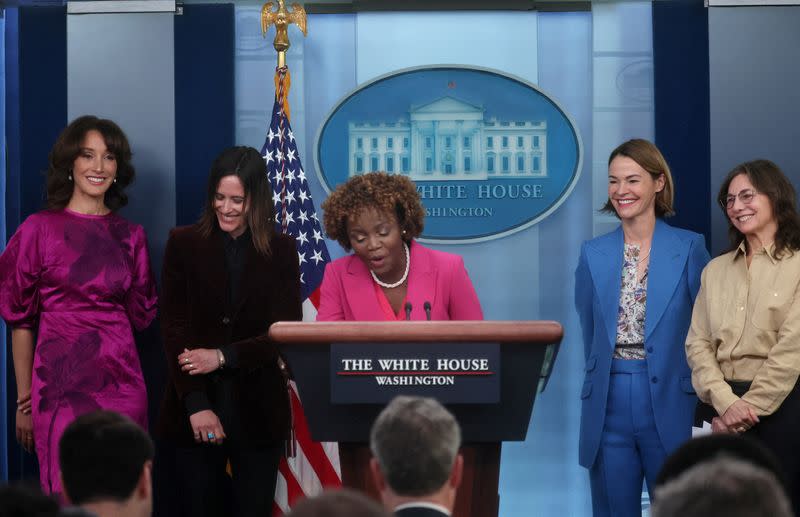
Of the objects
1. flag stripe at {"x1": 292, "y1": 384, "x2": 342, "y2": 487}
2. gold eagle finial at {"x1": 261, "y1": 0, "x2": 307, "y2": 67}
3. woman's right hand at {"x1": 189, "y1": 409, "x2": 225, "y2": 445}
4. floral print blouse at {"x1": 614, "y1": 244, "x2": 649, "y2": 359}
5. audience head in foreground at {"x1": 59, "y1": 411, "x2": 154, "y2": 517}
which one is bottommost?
flag stripe at {"x1": 292, "y1": 384, "x2": 342, "y2": 487}

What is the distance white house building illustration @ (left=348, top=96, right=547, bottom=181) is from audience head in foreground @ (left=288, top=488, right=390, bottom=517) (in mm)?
3880

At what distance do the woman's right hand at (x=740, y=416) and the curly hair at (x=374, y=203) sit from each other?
1.25 metres

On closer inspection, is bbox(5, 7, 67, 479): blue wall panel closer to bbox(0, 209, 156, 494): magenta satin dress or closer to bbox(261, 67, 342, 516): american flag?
bbox(0, 209, 156, 494): magenta satin dress

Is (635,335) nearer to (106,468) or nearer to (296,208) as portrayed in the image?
(296,208)

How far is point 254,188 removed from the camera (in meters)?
4.37

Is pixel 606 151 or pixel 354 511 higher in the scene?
pixel 606 151

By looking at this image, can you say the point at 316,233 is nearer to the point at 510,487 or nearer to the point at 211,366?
the point at 211,366

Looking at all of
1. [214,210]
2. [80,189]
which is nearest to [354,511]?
[214,210]

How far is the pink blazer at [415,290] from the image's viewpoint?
12.6 feet

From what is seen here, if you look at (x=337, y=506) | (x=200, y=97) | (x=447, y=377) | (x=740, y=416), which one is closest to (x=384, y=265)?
(x=447, y=377)

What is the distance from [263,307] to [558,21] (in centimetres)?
225

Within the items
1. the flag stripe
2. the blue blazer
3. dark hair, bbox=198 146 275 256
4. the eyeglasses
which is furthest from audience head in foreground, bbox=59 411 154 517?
the eyeglasses

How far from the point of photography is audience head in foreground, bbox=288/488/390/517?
5.60ft

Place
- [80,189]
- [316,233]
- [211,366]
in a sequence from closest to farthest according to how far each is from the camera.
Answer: [211,366]
[80,189]
[316,233]
